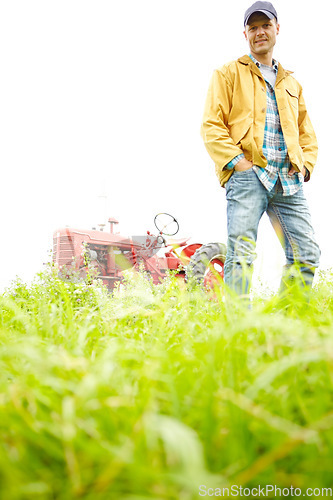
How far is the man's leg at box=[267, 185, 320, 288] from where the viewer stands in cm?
274

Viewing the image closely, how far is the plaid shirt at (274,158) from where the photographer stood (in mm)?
2613

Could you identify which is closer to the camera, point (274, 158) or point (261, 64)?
point (274, 158)

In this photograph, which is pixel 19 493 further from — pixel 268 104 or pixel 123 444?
pixel 268 104

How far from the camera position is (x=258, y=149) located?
8.52 ft

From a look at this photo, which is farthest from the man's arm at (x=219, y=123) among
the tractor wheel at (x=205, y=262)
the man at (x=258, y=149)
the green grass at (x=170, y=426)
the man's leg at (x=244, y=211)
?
the green grass at (x=170, y=426)

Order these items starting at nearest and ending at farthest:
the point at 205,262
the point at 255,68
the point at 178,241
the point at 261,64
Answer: the point at 255,68
the point at 261,64
the point at 205,262
the point at 178,241

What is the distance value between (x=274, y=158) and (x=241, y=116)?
36cm

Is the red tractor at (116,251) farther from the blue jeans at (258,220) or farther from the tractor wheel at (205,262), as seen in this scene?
the blue jeans at (258,220)

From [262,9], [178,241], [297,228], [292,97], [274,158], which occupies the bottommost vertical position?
[178,241]

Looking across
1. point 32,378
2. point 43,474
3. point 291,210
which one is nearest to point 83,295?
point 291,210

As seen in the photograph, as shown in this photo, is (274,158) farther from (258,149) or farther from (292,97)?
(292,97)

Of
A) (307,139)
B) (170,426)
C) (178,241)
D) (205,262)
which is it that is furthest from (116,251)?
(170,426)

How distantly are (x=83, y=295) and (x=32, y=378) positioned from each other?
215 centimetres

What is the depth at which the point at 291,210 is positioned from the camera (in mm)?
2750
